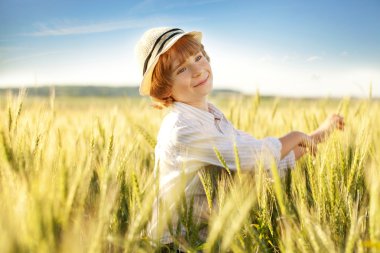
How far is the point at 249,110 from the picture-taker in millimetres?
3199

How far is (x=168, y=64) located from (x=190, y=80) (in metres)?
0.13

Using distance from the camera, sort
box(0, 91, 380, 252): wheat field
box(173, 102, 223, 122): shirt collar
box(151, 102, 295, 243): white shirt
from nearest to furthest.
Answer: box(0, 91, 380, 252): wheat field → box(151, 102, 295, 243): white shirt → box(173, 102, 223, 122): shirt collar

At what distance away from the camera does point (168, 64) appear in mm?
1902

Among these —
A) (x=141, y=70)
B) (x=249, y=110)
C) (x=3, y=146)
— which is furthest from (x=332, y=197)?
(x=249, y=110)

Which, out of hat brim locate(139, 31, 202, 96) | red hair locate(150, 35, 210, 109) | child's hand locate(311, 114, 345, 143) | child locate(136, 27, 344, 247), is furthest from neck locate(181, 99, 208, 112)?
child's hand locate(311, 114, 345, 143)

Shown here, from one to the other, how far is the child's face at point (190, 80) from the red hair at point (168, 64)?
0.02 m

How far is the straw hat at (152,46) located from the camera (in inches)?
A: 73.7

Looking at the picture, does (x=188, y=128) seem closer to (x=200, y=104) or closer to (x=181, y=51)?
(x=200, y=104)

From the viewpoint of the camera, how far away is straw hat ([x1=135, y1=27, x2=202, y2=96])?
1872 millimetres

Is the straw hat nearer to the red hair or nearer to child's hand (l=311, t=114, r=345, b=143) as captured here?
the red hair

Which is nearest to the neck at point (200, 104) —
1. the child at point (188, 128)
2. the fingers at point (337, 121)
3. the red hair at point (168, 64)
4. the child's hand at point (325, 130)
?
the child at point (188, 128)

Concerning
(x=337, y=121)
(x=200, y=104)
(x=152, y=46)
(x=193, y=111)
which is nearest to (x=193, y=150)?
(x=193, y=111)

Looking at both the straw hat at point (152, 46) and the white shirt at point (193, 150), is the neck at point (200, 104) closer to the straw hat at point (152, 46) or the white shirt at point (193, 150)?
the white shirt at point (193, 150)

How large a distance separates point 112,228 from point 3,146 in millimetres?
398
